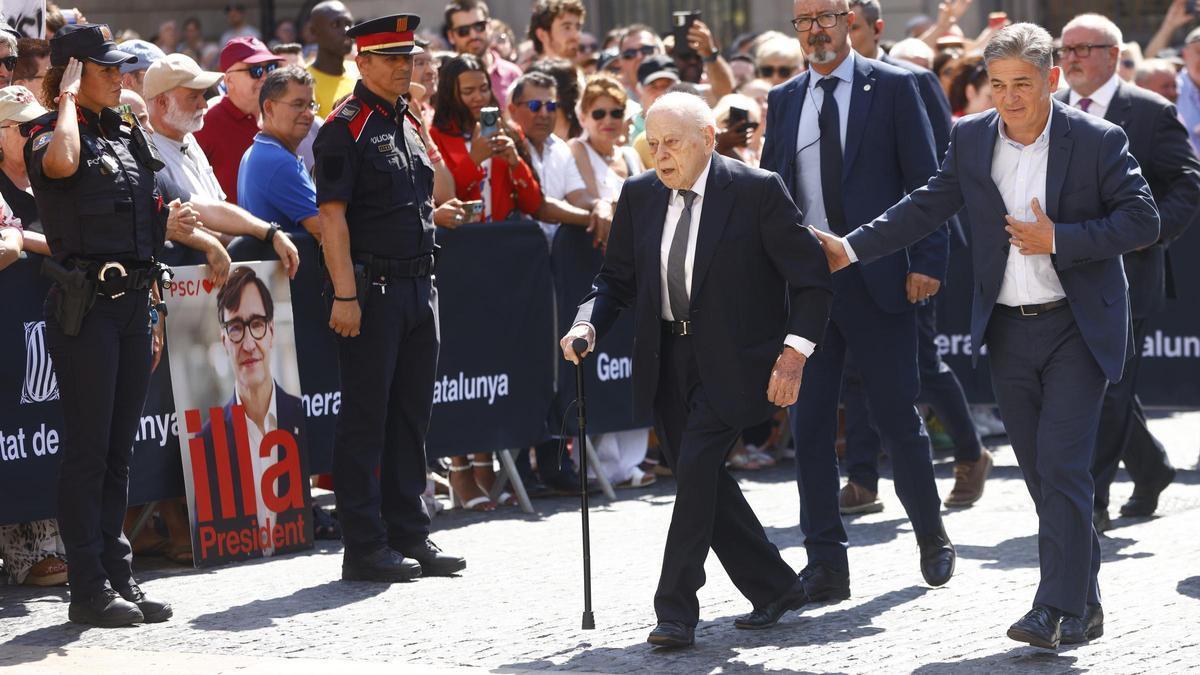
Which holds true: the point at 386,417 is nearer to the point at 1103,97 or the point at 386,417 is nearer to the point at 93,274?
the point at 93,274

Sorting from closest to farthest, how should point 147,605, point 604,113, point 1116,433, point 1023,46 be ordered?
point 1023,46, point 147,605, point 1116,433, point 604,113

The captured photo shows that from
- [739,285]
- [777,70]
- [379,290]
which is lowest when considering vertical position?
[739,285]

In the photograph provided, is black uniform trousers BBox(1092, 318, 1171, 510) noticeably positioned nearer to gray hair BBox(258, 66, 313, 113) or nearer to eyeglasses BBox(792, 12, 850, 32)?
eyeglasses BBox(792, 12, 850, 32)

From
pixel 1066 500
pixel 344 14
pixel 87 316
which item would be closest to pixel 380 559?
pixel 87 316

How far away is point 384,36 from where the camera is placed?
25.3 feet

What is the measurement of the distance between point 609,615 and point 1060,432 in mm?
1780

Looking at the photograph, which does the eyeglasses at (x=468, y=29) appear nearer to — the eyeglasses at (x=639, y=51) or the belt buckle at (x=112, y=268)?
the eyeglasses at (x=639, y=51)

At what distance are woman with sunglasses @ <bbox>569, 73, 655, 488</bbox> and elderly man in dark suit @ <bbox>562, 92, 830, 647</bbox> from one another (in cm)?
363

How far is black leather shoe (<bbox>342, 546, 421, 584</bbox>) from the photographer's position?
25.3ft

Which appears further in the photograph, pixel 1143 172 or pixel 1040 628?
pixel 1143 172

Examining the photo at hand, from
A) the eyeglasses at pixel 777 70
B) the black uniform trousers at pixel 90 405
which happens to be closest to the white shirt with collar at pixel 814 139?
the black uniform trousers at pixel 90 405

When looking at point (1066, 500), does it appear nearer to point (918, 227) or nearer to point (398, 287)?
point (918, 227)

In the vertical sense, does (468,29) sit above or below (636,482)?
above

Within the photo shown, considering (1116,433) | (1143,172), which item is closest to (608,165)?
(1143,172)
